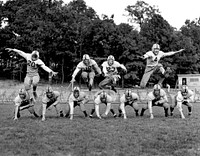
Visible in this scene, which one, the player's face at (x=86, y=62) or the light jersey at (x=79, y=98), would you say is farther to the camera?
the player's face at (x=86, y=62)

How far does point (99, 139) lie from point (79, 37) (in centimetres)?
4100

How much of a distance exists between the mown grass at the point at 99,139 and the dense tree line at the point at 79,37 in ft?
111

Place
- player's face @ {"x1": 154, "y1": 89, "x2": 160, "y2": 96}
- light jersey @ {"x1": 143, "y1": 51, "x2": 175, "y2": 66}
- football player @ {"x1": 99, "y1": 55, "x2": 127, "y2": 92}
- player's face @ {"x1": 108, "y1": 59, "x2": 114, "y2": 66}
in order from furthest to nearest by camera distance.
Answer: light jersey @ {"x1": 143, "y1": 51, "x2": 175, "y2": 66}, player's face @ {"x1": 108, "y1": 59, "x2": 114, "y2": 66}, football player @ {"x1": 99, "y1": 55, "x2": 127, "y2": 92}, player's face @ {"x1": 154, "y1": 89, "x2": 160, "y2": 96}

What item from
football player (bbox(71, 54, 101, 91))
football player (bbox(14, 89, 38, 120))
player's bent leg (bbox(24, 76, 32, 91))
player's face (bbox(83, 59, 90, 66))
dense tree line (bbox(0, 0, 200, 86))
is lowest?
football player (bbox(14, 89, 38, 120))

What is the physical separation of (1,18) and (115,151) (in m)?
51.9

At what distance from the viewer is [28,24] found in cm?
4606

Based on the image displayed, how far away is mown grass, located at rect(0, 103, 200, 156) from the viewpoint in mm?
7023

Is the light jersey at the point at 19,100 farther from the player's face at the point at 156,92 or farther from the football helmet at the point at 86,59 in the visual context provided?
the player's face at the point at 156,92

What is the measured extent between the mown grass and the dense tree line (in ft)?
111

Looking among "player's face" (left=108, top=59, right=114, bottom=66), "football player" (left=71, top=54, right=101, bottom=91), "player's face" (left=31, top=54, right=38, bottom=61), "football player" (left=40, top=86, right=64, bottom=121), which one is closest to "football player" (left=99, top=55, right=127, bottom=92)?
"player's face" (left=108, top=59, right=114, bottom=66)

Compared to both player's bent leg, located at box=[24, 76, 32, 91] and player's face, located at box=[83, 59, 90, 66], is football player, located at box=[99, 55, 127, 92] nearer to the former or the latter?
player's face, located at box=[83, 59, 90, 66]

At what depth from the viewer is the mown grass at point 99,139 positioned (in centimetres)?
702

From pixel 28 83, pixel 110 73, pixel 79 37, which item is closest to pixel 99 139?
pixel 110 73

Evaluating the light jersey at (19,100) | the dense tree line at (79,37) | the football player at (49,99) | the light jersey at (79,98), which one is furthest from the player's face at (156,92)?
the dense tree line at (79,37)
